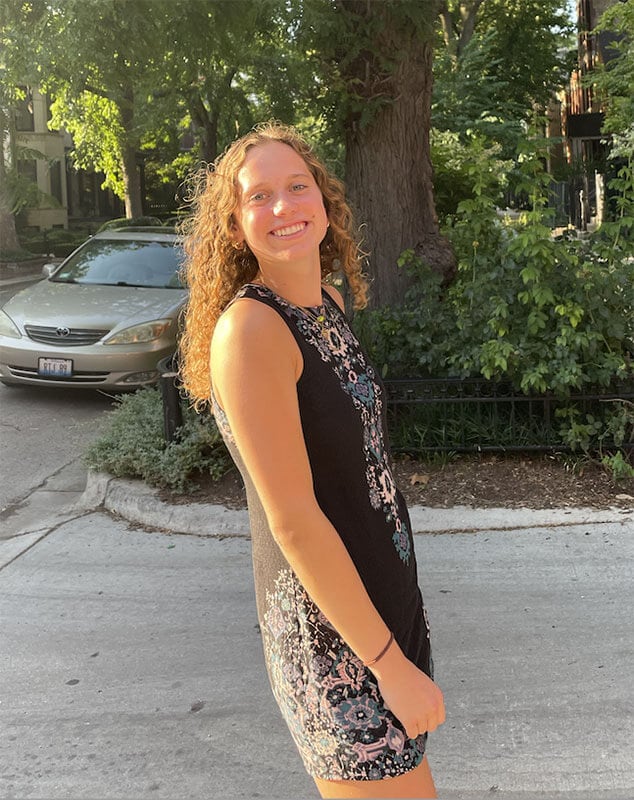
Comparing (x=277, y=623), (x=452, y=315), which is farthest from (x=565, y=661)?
(x=452, y=315)

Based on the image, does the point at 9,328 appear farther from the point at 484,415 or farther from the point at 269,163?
the point at 269,163

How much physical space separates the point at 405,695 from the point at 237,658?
6.83ft

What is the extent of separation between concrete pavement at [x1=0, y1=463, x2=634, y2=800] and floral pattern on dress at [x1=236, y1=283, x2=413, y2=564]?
1.44m

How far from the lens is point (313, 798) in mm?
2691

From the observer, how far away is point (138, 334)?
7.67 m

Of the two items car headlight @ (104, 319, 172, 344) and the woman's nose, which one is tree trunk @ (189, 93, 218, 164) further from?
the woman's nose

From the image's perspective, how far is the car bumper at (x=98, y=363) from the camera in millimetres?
7609

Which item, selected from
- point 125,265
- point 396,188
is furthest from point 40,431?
point 396,188

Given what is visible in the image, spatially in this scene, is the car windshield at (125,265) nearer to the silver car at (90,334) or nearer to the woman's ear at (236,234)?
the silver car at (90,334)

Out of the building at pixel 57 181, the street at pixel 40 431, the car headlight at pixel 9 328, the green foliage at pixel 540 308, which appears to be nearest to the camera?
the green foliage at pixel 540 308

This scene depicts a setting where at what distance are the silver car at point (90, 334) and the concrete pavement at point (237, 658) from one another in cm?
278

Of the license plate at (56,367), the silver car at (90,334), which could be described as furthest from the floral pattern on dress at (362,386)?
the license plate at (56,367)

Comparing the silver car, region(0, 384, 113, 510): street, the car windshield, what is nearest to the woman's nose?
region(0, 384, 113, 510): street

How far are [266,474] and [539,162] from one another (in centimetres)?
409
